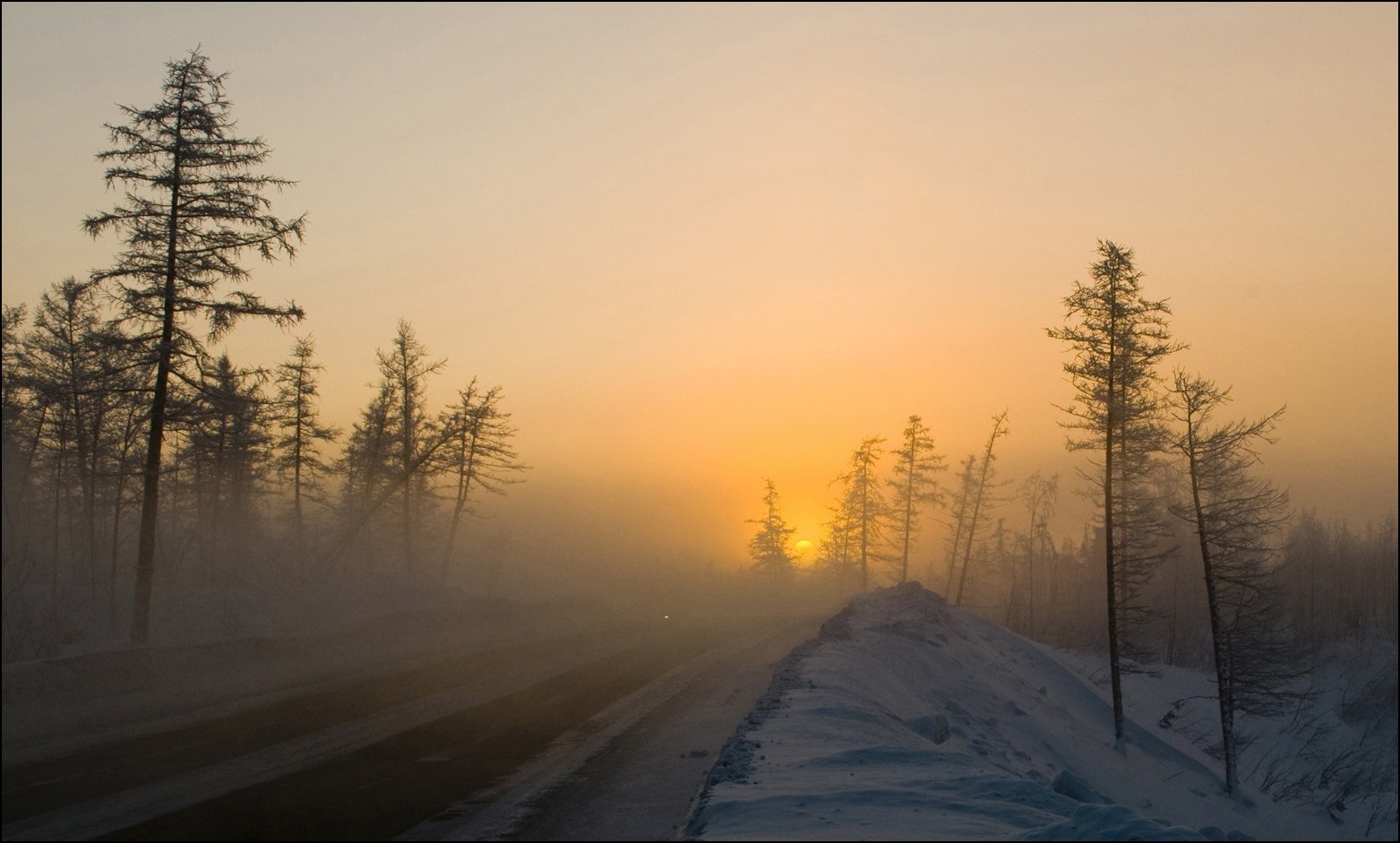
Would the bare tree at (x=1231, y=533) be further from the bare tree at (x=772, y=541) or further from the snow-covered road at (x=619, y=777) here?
the bare tree at (x=772, y=541)

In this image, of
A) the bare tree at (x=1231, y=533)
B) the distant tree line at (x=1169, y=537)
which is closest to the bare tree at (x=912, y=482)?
the distant tree line at (x=1169, y=537)

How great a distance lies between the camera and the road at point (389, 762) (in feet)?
27.1

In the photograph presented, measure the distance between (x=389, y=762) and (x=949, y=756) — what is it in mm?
7527

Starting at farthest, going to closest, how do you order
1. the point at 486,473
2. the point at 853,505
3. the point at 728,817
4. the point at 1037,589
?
the point at 1037,589 < the point at 853,505 < the point at 486,473 < the point at 728,817

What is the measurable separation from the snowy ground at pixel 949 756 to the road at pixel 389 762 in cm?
125

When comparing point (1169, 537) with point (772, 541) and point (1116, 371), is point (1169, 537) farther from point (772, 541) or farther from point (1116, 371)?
point (772, 541)

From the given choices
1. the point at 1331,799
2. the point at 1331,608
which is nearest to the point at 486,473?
the point at 1331,799

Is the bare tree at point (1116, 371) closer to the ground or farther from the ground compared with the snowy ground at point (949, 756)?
farther from the ground

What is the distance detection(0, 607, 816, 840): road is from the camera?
27.1 feet

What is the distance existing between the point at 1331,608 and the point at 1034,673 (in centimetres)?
3216

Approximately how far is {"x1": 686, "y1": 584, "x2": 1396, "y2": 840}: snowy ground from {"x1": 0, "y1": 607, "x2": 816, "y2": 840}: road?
125cm

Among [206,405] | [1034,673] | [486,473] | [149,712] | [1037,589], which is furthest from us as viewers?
[1037,589]

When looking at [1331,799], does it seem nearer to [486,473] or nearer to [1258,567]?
[1258,567]

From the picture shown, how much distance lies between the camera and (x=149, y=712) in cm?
1338
